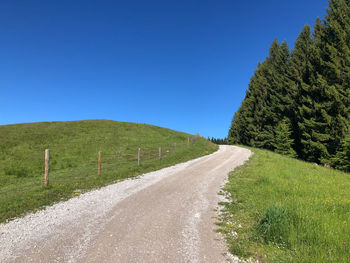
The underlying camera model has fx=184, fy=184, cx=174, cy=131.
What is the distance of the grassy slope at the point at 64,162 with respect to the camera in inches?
338

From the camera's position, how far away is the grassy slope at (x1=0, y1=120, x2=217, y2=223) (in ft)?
28.2

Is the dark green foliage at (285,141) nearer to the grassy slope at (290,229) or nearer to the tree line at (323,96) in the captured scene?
the tree line at (323,96)

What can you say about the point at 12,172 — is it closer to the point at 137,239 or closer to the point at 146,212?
the point at 146,212

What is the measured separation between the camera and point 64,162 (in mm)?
20234

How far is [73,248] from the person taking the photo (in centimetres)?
420

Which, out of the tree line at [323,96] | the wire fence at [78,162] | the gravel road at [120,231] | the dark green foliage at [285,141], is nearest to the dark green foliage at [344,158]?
the tree line at [323,96]

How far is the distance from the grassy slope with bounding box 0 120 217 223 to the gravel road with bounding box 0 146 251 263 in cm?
178

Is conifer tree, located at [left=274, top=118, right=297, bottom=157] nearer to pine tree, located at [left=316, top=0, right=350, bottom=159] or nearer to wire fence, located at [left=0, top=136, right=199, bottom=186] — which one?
pine tree, located at [left=316, top=0, right=350, bottom=159]

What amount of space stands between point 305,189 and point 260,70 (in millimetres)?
41349

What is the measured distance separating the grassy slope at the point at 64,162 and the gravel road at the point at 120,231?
1780 mm

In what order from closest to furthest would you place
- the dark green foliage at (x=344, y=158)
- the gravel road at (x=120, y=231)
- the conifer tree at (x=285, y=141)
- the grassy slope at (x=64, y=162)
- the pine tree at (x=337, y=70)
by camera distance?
the gravel road at (x=120, y=231)
the grassy slope at (x=64, y=162)
the dark green foliage at (x=344, y=158)
the pine tree at (x=337, y=70)
the conifer tree at (x=285, y=141)

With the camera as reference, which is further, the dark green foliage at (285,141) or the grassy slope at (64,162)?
the dark green foliage at (285,141)

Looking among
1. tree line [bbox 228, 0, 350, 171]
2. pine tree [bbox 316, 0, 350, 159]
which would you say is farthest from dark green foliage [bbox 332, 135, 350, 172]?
pine tree [bbox 316, 0, 350, 159]

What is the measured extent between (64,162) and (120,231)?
61.1ft
